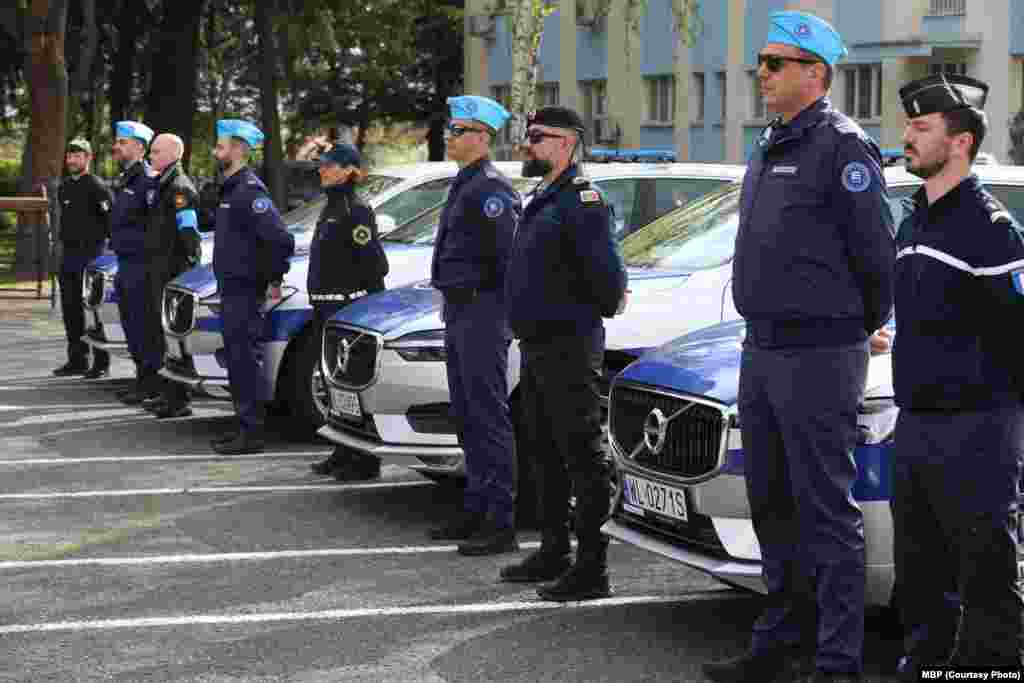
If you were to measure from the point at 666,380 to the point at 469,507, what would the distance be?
2.21m

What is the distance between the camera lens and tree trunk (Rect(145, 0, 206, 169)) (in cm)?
3309

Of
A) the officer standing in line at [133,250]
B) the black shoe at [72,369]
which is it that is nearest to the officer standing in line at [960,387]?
the officer standing in line at [133,250]

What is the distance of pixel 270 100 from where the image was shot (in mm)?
36844

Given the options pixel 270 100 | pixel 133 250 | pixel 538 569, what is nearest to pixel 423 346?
pixel 538 569

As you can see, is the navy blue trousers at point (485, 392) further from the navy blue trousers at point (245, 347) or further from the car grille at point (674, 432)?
the navy blue trousers at point (245, 347)

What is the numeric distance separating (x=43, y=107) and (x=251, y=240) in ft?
51.6

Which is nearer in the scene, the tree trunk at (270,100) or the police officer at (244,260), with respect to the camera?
the police officer at (244,260)

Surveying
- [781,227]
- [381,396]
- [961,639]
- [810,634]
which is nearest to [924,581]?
[961,639]

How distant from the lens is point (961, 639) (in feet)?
16.7

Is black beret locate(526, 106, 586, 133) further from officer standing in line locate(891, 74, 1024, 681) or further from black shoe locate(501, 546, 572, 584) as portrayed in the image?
officer standing in line locate(891, 74, 1024, 681)

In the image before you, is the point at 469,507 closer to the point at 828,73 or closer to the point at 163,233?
the point at 828,73

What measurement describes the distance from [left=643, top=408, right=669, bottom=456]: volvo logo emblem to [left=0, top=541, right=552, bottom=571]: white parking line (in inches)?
78.5

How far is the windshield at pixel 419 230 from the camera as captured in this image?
11.8 metres

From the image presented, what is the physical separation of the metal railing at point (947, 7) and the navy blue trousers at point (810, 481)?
31096mm
